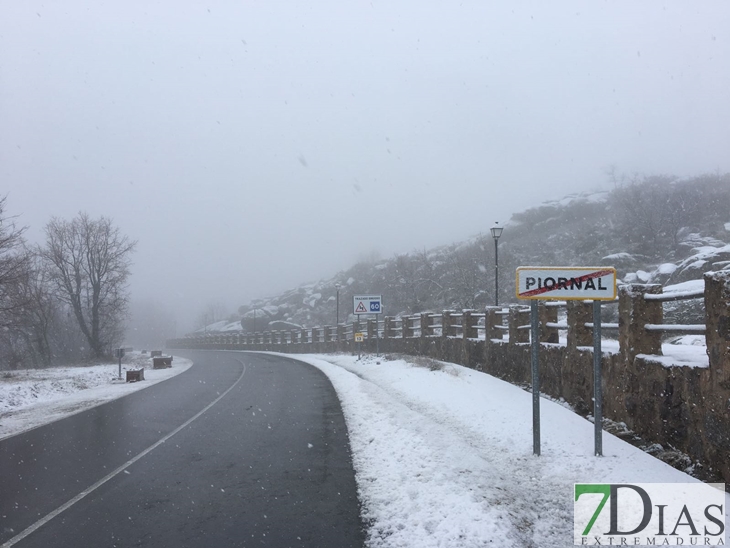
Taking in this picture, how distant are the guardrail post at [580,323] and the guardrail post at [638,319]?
160cm

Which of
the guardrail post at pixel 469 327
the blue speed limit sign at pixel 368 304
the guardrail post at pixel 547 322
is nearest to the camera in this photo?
the guardrail post at pixel 547 322

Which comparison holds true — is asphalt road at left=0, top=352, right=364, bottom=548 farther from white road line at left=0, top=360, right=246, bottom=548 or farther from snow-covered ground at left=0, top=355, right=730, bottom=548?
snow-covered ground at left=0, top=355, right=730, bottom=548

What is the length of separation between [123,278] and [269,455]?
39.2 m

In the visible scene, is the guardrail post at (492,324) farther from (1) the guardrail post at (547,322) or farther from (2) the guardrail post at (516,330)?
(1) the guardrail post at (547,322)

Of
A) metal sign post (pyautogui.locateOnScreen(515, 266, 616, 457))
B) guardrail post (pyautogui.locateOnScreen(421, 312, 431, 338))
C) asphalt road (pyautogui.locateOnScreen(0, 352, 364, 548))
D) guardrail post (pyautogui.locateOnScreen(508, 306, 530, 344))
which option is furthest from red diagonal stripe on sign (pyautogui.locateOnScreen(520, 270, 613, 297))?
guardrail post (pyautogui.locateOnScreen(421, 312, 431, 338))

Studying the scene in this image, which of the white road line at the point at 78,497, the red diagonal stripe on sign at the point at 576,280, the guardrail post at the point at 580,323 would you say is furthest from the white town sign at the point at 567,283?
the white road line at the point at 78,497

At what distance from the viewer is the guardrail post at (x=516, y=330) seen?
12.4 m

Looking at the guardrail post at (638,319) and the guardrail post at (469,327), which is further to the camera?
the guardrail post at (469,327)

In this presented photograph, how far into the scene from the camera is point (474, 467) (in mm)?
6621

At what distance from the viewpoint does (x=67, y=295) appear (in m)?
41.6

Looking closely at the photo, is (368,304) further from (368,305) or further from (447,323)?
(447,323)

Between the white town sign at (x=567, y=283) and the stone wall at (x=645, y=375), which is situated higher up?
the white town sign at (x=567, y=283)

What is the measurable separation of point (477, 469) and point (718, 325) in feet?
10.2

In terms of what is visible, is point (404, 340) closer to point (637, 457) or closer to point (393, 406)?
point (393, 406)
